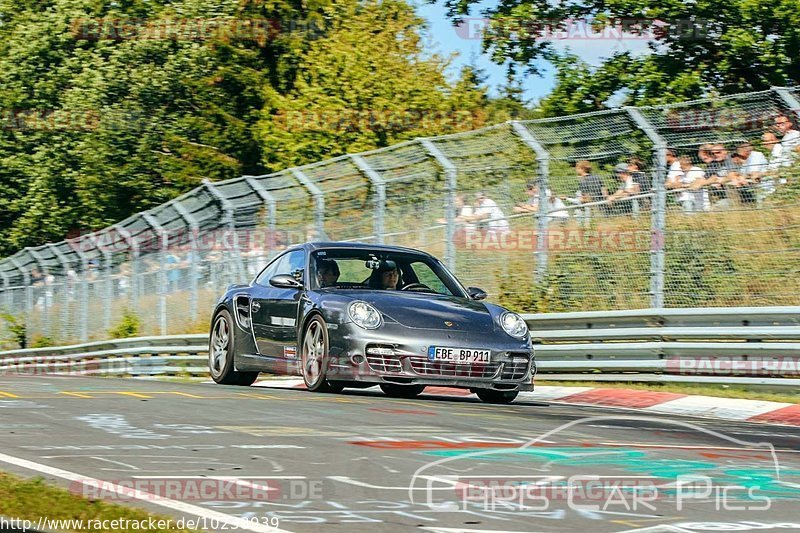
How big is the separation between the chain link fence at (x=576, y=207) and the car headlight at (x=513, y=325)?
2242mm

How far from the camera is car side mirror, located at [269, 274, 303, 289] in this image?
12.0 m

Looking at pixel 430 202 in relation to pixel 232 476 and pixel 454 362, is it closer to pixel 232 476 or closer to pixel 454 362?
pixel 454 362

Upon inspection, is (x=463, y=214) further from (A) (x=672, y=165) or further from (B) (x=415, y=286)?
(B) (x=415, y=286)

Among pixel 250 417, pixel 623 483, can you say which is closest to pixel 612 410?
pixel 250 417

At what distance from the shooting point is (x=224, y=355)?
545 inches

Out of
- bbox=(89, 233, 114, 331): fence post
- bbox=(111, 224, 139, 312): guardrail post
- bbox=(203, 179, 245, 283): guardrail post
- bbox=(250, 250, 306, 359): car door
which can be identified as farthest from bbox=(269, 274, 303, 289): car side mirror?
bbox=(89, 233, 114, 331): fence post

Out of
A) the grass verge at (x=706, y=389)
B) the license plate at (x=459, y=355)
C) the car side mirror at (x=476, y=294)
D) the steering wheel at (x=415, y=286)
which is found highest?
the steering wheel at (x=415, y=286)

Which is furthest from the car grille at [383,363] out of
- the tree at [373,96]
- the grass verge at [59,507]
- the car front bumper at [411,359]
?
the tree at [373,96]

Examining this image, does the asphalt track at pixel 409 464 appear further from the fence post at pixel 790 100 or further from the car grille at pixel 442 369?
the fence post at pixel 790 100

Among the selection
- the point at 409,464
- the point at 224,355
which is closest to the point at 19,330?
the point at 224,355

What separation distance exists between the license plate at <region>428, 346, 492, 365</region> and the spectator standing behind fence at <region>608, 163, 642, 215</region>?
341 centimetres

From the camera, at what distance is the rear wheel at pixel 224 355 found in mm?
13750

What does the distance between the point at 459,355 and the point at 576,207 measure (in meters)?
3.97

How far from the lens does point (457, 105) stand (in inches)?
1548
